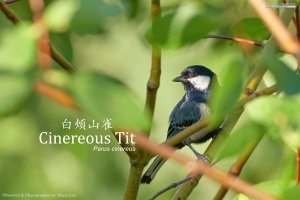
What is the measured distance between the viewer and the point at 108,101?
0.48 m

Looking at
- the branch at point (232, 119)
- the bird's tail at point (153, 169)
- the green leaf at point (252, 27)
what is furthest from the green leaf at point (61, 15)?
the bird's tail at point (153, 169)

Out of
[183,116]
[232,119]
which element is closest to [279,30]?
[232,119]

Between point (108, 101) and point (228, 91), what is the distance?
0.25 feet

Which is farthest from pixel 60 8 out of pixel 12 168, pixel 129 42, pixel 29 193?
pixel 129 42

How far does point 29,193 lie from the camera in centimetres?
125

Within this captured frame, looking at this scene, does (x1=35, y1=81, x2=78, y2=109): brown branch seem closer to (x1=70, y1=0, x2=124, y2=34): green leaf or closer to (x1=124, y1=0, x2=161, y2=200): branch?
(x1=70, y1=0, x2=124, y2=34): green leaf

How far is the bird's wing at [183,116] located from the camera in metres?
1.86

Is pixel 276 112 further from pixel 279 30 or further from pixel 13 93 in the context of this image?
pixel 13 93

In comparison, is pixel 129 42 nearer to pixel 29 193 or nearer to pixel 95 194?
pixel 95 194

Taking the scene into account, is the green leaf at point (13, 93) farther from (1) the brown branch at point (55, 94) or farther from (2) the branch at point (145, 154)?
(2) the branch at point (145, 154)

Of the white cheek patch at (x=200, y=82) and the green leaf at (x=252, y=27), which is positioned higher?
the green leaf at (x=252, y=27)

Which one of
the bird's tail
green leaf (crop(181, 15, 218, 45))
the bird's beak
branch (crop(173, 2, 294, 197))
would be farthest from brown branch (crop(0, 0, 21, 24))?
the bird's beak

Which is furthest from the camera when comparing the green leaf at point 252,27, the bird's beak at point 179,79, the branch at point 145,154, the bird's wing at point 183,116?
the bird's beak at point 179,79

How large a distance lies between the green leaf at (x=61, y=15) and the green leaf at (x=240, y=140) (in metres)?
0.13
